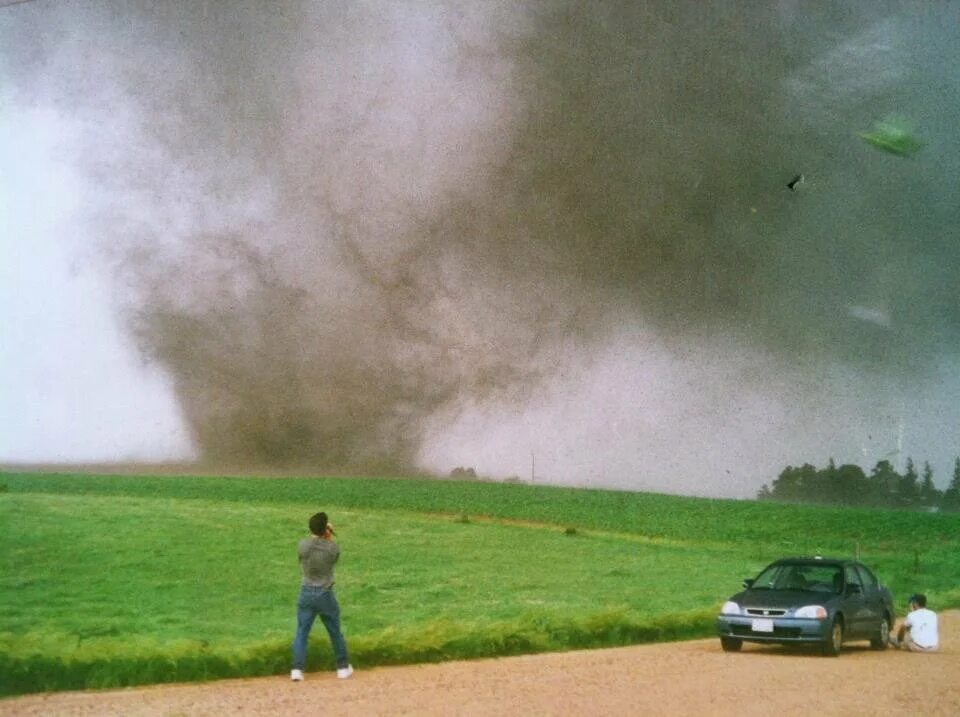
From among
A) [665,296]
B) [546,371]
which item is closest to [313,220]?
[546,371]

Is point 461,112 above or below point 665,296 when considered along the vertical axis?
above

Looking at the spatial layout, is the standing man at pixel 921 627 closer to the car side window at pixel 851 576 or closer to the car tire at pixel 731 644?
the car side window at pixel 851 576

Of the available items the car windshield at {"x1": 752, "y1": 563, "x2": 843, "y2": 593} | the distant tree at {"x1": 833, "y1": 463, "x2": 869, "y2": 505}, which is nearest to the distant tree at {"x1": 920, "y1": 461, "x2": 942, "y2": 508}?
the distant tree at {"x1": 833, "y1": 463, "x2": 869, "y2": 505}

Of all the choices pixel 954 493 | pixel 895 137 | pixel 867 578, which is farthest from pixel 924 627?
pixel 895 137

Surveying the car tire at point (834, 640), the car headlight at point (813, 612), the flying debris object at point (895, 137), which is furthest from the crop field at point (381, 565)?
the flying debris object at point (895, 137)

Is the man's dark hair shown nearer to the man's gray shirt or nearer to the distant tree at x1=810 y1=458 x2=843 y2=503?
the man's gray shirt

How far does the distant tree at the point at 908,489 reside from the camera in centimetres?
1565

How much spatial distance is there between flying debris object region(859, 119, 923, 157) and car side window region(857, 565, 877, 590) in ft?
17.1

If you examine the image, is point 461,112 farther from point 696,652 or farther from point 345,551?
point 696,652

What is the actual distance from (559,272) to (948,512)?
6.18m

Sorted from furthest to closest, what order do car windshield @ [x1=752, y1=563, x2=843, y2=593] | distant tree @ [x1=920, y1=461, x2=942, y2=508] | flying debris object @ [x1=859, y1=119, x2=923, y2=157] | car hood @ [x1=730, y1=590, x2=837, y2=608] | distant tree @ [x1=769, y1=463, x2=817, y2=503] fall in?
distant tree @ [x1=769, y1=463, x2=817, y2=503], distant tree @ [x1=920, y1=461, x2=942, y2=508], flying debris object @ [x1=859, y1=119, x2=923, y2=157], car windshield @ [x1=752, y1=563, x2=843, y2=593], car hood @ [x1=730, y1=590, x2=837, y2=608]

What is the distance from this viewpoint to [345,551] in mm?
16047

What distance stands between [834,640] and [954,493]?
11.5 ft

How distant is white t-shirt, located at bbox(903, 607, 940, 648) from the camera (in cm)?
1460
